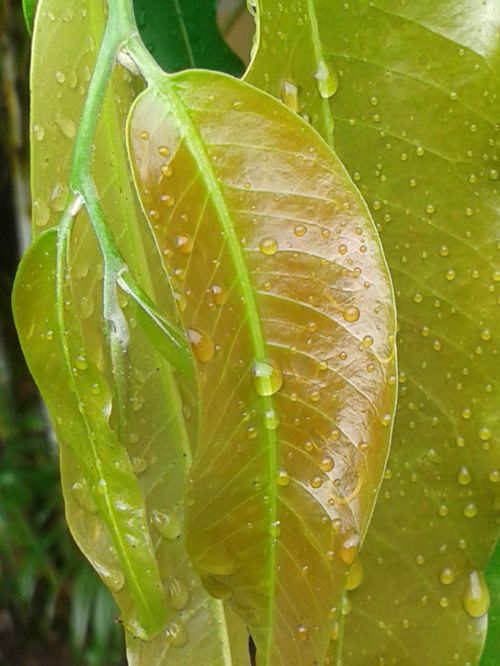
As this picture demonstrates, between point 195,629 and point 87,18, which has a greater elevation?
point 87,18

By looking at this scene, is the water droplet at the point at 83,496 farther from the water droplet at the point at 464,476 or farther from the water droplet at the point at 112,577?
the water droplet at the point at 464,476

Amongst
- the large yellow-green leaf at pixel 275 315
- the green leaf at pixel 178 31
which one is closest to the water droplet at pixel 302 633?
the large yellow-green leaf at pixel 275 315

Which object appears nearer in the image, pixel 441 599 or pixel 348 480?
pixel 348 480

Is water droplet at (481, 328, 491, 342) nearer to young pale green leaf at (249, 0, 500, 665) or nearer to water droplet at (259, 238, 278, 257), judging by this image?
young pale green leaf at (249, 0, 500, 665)

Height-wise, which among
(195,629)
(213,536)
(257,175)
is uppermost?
(257,175)

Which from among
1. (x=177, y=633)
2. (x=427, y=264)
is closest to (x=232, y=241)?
(x=427, y=264)

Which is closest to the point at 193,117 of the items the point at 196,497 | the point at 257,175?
the point at 257,175

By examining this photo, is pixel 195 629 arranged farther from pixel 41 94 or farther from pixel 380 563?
pixel 41 94
